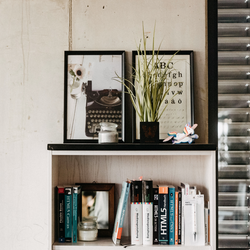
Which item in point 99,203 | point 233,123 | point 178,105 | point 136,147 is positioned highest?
point 178,105

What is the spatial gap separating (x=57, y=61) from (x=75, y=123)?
38cm

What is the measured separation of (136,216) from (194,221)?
0.28 metres

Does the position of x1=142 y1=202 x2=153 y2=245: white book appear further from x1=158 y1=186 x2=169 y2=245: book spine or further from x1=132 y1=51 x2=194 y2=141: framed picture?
x1=132 y1=51 x2=194 y2=141: framed picture

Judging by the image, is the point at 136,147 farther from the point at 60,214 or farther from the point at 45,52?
the point at 45,52

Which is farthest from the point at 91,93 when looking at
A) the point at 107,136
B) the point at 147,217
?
the point at 147,217

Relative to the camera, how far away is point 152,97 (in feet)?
4.54

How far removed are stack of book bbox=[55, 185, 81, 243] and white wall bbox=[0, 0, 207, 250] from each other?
0.24 meters

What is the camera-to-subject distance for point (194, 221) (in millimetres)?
1334

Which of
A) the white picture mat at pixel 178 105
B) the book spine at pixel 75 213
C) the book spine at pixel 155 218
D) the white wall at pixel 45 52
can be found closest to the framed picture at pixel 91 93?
the white wall at pixel 45 52

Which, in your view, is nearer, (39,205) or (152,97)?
(152,97)

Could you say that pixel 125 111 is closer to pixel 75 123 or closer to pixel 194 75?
pixel 75 123

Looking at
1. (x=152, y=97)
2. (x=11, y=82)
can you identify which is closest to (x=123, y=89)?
(x=152, y=97)

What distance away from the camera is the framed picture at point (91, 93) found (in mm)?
1553

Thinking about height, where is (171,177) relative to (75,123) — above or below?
below
